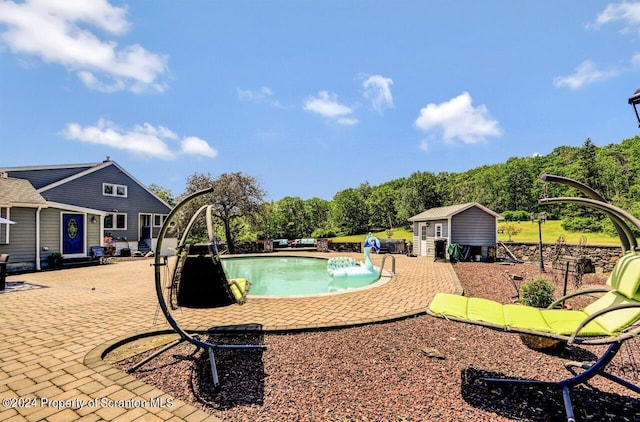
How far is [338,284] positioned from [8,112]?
16461mm

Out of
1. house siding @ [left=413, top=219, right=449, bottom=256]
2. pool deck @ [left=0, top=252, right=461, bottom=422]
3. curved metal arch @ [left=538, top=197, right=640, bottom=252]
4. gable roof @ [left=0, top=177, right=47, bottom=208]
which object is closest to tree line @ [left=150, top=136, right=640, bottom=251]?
gable roof @ [left=0, top=177, right=47, bottom=208]

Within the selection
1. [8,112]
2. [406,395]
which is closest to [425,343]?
[406,395]

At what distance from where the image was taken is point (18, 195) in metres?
A: 11.7

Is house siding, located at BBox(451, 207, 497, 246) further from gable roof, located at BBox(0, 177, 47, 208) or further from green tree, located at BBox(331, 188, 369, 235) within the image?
green tree, located at BBox(331, 188, 369, 235)

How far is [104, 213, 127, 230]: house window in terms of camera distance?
19516 mm

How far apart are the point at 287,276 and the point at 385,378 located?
33.1 ft

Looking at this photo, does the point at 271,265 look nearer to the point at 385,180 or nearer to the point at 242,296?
the point at 242,296

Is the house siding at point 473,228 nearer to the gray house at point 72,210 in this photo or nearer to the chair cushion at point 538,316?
the chair cushion at point 538,316

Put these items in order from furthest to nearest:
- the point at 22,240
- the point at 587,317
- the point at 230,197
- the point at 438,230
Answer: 1. the point at 230,197
2. the point at 438,230
3. the point at 22,240
4. the point at 587,317

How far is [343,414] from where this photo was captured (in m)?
2.38

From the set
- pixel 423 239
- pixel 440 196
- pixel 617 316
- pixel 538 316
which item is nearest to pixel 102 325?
pixel 538 316

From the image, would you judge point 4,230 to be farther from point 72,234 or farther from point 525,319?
point 525,319

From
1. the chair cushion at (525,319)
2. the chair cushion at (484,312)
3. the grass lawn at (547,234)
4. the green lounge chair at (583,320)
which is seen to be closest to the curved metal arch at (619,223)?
the green lounge chair at (583,320)

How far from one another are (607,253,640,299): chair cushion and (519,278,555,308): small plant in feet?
9.90
